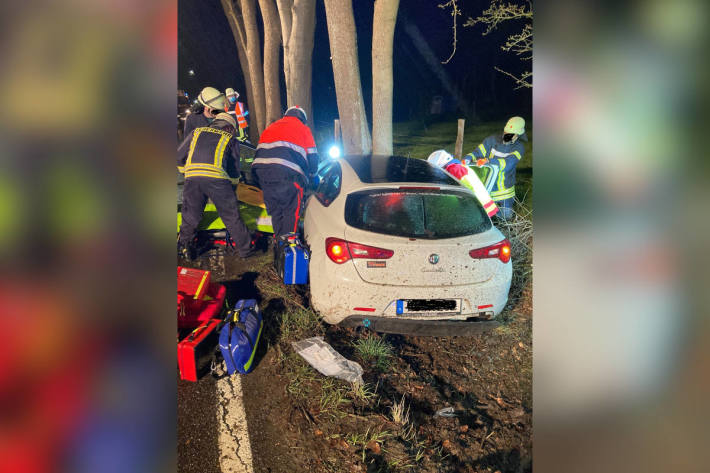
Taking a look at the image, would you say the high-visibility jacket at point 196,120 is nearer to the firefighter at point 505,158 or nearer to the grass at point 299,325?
the grass at point 299,325

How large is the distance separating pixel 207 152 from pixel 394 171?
227cm

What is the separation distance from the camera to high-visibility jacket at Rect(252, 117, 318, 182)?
17.4 ft

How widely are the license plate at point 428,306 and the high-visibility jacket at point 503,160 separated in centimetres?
327

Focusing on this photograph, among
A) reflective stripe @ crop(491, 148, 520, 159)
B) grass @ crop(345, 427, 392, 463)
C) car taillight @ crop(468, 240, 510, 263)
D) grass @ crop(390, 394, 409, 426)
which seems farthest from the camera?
reflective stripe @ crop(491, 148, 520, 159)

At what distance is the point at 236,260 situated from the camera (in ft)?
18.8

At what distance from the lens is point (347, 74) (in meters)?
7.75

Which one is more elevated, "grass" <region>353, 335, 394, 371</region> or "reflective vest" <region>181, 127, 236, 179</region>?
"reflective vest" <region>181, 127, 236, 179</region>

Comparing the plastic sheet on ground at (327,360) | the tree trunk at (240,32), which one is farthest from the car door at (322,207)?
the tree trunk at (240,32)

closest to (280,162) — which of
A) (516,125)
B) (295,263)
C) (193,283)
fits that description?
(295,263)

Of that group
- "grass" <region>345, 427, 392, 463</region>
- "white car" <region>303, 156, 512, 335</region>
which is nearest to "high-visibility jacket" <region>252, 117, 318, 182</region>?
"white car" <region>303, 156, 512, 335</region>

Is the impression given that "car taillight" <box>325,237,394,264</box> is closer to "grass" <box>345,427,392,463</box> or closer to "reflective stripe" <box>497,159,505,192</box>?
"grass" <box>345,427,392,463</box>

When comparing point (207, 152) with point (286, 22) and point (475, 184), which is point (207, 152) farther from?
point (286, 22)
